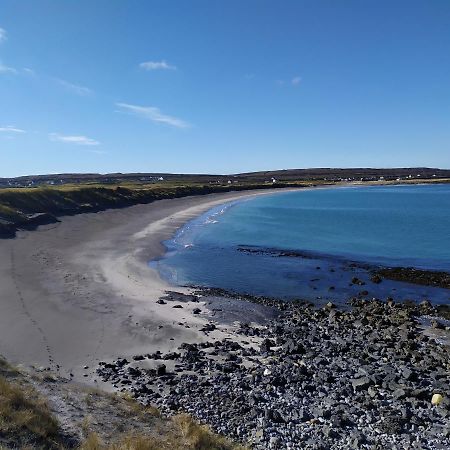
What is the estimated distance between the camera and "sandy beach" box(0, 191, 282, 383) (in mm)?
16297

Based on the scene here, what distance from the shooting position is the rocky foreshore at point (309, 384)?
11.0m

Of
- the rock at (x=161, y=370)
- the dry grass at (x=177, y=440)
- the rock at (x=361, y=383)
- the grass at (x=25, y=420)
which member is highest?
the grass at (x=25, y=420)

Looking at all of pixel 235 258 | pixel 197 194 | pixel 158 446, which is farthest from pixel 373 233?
pixel 197 194

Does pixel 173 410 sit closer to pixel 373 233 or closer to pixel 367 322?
pixel 367 322

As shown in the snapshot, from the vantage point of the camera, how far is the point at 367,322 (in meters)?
20.3

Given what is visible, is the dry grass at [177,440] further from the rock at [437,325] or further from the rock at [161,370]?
the rock at [437,325]

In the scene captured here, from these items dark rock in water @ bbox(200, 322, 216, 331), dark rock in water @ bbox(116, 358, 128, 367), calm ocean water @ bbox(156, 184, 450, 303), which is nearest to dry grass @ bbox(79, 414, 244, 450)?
dark rock in water @ bbox(116, 358, 128, 367)

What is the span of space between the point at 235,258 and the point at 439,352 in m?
21.6

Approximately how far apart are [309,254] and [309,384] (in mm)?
25373

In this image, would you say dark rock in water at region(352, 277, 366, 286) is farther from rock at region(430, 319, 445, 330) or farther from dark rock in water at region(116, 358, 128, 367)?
dark rock in water at region(116, 358, 128, 367)

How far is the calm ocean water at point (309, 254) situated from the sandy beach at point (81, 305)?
3.88m

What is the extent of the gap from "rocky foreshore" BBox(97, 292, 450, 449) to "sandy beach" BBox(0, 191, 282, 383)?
1.50 m

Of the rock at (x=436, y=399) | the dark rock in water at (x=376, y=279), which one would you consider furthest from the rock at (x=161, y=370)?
the dark rock in water at (x=376, y=279)

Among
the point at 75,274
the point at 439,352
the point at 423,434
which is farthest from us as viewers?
the point at 75,274
